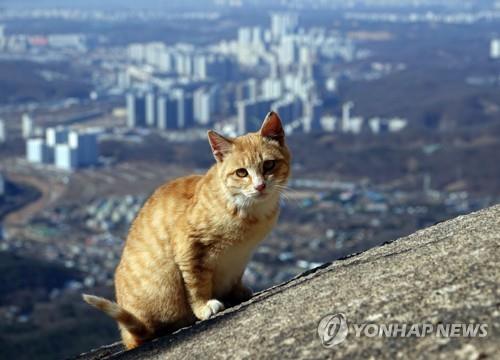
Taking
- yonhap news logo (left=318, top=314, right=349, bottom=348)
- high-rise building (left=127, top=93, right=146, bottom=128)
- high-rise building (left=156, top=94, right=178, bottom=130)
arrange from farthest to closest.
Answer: high-rise building (left=156, top=94, right=178, bottom=130) → high-rise building (left=127, top=93, right=146, bottom=128) → yonhap news logo (left=318, top=314, right=349, bottom=348)

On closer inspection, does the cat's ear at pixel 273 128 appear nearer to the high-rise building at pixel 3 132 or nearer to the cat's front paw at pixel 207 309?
the cat's front paw at pixel 207 309

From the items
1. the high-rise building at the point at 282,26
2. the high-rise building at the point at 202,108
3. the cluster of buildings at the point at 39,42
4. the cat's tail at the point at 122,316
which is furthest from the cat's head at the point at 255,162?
the high-rise building at the point at 282,26

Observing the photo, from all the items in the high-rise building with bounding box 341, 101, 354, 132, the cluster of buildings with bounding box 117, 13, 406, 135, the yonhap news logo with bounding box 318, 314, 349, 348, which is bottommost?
the cluster of buildings with bounding box 117, 13, 406, 135

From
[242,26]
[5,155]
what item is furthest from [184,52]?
[5,155]

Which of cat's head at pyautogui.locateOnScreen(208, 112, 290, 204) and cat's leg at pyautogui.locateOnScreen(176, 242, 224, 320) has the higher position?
cat's head at pyautogui.locateOnScreen(208, 112, 290, 204)

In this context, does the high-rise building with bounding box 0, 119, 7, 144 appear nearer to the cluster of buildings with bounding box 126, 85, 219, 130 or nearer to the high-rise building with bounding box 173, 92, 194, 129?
the cluster of buildings with bounding box 126, 85, 219, 130

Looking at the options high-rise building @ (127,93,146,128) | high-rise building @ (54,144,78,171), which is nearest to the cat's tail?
high-rise building @ (54,144,78,171)

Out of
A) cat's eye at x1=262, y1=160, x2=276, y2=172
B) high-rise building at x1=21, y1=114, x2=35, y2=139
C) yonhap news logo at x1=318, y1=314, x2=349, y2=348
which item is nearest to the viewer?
yonhap news logo at x1=318, y1=314, x2=349, y2=348

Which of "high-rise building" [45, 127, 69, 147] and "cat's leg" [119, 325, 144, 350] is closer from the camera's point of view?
"cat's leg" [119, 325, 144, 350]
